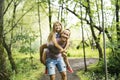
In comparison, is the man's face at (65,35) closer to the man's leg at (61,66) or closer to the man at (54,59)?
the man at (54,59)

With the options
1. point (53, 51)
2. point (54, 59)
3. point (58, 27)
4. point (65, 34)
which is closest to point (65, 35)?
point (65, 34)

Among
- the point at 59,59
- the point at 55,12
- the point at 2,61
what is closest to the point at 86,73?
the point at 55,12

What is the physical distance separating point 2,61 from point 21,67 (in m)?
9.63

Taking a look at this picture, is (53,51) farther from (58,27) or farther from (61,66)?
(58,27)

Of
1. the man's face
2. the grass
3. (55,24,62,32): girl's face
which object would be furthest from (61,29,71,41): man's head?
the grass

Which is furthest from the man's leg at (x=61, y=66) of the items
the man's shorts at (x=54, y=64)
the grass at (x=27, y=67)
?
the grass at (x=27, y=67)

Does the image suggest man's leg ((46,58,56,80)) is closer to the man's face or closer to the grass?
the man's face

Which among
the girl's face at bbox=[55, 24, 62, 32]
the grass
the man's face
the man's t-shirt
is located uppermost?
the girl's face at bbox=[55, 24, 62, 32]

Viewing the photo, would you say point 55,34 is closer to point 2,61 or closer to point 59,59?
point 59,59

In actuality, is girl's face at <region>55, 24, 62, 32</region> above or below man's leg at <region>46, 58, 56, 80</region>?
above

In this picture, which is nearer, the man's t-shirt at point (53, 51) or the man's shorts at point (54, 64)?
the man's t-shirt at point (53, 51)

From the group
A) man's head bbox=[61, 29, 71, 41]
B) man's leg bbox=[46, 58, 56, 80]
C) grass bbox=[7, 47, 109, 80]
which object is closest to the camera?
man's head bbox=[61, 29, 71, 41]

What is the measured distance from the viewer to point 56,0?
72.5ft

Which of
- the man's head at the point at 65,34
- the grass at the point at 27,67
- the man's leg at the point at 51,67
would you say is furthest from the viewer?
the grass at the point at 27,67
